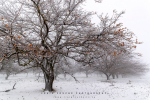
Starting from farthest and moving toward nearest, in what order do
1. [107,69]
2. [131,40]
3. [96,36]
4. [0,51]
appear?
[107,69] → [96,36] → [131,40] → [0,51]

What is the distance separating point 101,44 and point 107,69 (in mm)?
17151

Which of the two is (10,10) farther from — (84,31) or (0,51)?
(84,31)

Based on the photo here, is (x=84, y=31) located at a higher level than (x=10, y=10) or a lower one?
lower

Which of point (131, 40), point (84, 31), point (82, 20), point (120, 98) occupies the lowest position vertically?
point (120, 98)

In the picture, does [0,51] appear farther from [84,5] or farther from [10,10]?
[84,5]

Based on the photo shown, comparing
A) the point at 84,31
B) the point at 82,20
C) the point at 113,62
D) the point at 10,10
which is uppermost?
the point at 10,10

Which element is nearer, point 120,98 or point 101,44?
point 101,44

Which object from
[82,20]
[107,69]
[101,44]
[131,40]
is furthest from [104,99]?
[107,69]

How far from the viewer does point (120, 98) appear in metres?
8.16

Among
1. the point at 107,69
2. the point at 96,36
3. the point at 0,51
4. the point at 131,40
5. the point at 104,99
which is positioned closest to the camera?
the point at 0,51

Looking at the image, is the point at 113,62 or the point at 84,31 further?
the point at 113,62

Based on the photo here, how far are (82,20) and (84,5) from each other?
994 millimetres

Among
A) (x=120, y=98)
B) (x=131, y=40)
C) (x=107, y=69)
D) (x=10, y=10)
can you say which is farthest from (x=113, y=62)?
(x=10, y=10)

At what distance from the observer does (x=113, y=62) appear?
23.3 m
